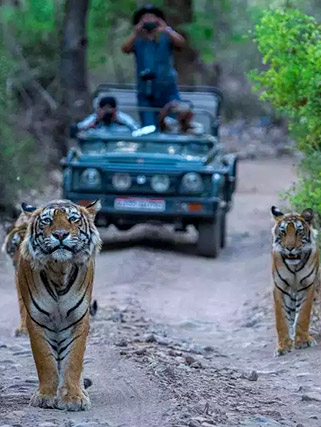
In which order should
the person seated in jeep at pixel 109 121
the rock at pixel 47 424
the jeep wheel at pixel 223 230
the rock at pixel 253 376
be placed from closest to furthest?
1. the rock at pixel 47 424
2. the rock at pixel 253 376
3. the person seated in jeep at pixel 109 121
4. the jeep wheel at pixel 223 230

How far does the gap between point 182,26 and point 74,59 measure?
3568 millimetres

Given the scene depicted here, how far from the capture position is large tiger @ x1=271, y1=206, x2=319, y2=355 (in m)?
9.54

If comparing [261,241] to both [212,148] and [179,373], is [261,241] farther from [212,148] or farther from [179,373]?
[179,373]

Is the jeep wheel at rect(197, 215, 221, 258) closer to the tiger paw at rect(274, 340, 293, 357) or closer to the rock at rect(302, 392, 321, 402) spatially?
the tiger paw at rect(274, 340, 293, 357)

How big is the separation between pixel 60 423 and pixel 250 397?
1628 millimetres

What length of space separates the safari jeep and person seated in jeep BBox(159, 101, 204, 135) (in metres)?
0.39

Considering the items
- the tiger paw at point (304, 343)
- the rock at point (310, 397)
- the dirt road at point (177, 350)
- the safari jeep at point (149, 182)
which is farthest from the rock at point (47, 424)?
the safari jeep at point (149, 182)

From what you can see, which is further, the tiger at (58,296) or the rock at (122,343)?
the rock at (122,343)

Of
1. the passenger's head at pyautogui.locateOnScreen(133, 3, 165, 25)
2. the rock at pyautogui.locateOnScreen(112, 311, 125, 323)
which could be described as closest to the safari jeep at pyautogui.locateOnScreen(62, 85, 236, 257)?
the passenger's head at pyautogui.locateOnScreen(133, 3, 165, 25)

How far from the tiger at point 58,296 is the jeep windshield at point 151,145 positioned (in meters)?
8.56

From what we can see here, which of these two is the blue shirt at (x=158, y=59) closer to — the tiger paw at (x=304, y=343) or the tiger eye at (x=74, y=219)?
the tiger paw at (x=304, y=343)

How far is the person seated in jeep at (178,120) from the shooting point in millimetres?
16312

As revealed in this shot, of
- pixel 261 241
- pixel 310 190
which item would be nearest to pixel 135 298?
pixel 310 190

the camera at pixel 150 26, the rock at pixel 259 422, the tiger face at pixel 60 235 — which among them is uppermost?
the camera at pixel 150 26
